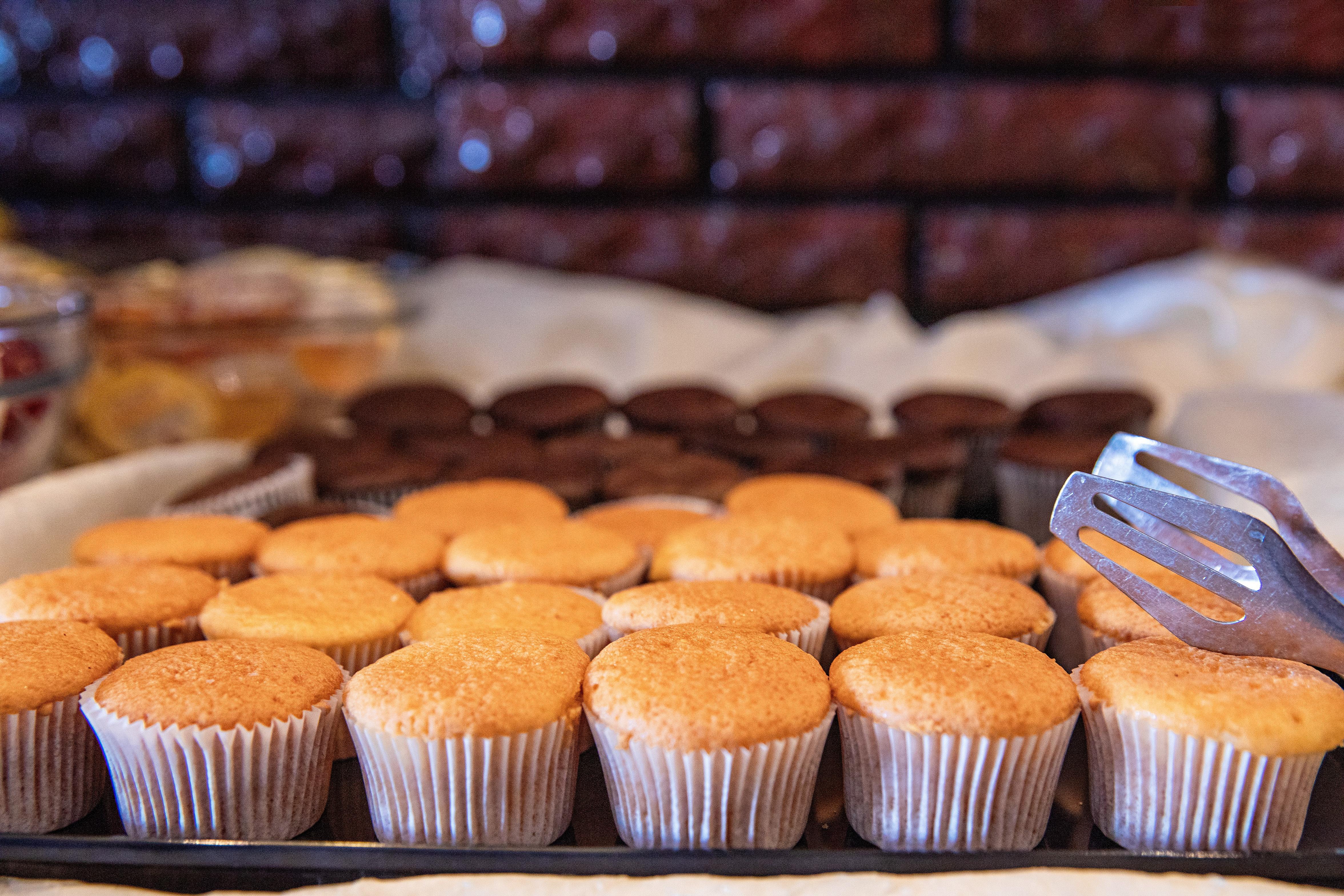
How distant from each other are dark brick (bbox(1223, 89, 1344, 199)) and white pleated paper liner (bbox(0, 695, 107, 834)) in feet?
Result: 7.24

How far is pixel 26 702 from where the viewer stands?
0.70m

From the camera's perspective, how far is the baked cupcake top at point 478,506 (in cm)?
112

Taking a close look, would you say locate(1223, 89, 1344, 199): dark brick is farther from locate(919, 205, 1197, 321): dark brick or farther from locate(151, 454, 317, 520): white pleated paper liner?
locate(151, 454, 317, 520): white pleated paper liner

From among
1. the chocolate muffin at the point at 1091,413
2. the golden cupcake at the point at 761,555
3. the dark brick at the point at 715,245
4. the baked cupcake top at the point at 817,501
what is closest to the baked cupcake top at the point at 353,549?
the golden cupcake at the point at 761,555

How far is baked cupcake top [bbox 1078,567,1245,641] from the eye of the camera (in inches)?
31.7

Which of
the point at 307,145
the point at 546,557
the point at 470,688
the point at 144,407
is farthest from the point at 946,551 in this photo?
the point at 307,145

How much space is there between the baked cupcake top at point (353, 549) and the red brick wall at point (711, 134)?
48.7 inches

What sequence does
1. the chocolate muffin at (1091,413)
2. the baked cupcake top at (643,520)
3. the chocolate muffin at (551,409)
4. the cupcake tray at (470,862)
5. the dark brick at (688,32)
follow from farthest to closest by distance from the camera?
the dark brick at (688,32)
the chocolate muffin at (551,409)
the chocolate muffin at (1091,413)
the baked cupcake top at (643,520)
the cupcake tray at (470,862)

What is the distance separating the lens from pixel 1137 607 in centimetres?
83

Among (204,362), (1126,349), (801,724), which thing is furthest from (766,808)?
(1126,349)

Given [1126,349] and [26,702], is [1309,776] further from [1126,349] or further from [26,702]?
[1126,349]

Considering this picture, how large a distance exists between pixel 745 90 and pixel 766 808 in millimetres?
1685

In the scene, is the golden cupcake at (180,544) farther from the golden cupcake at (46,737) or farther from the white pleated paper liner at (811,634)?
the white pleated paper liner at (811,634)

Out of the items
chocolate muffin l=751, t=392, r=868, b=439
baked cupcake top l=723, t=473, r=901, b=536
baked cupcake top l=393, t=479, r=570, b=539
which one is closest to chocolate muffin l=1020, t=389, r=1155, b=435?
chocolate muffin l=751, t=392, r=868, b=439
